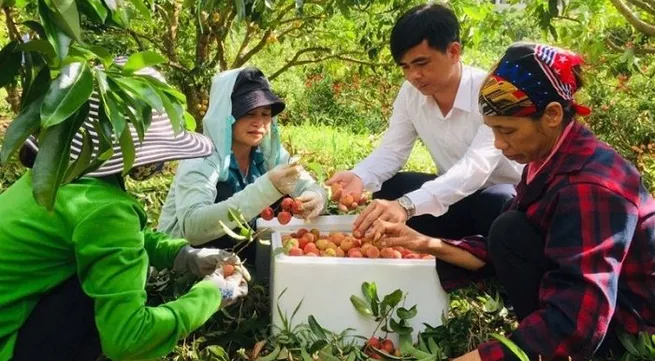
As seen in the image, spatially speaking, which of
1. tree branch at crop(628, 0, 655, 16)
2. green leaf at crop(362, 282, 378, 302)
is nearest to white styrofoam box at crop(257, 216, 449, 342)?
green leaf at crop(362, 282, 378, 302)

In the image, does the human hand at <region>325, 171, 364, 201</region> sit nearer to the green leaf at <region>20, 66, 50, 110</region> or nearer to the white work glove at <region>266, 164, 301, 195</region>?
the white work glove at <region>266, 164, 301, 195</region>

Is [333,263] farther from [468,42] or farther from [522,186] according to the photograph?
[468,42]

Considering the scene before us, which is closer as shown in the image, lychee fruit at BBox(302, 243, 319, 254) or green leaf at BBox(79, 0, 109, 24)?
green leaf at BBox(79, 0, 109, 24)

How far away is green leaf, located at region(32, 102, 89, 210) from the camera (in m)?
0.85

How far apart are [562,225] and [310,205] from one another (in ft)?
3.08

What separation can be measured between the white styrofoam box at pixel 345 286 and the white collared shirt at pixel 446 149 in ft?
1.05

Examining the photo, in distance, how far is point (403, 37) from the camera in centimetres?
239

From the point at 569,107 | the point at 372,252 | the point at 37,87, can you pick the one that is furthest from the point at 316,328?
the point at 37,87

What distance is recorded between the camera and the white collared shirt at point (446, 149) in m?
2.32

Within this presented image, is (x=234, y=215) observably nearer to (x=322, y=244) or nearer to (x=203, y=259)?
(x=203, y=259)

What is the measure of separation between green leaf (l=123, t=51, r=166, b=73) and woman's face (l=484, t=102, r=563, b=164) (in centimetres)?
93

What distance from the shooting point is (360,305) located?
196cm

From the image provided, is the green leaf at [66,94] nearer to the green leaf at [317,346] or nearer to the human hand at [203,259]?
the human hand at [203,259]

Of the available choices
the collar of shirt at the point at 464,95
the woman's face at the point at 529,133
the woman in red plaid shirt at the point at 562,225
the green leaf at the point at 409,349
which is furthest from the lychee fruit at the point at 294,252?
the collar of shirt at the point at 464,95
